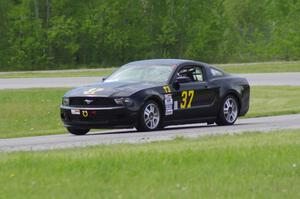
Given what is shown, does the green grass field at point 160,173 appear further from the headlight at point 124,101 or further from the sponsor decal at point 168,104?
the sponsor decal at point 168,104

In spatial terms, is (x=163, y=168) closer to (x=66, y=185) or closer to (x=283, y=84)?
(x=66, y=185)

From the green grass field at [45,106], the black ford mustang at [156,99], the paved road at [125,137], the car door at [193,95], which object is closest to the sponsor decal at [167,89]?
the black ford mustang at [156,99]

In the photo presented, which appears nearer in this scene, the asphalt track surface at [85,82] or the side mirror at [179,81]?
the side mirror at [179,81]

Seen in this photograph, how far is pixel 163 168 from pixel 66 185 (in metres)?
1.35

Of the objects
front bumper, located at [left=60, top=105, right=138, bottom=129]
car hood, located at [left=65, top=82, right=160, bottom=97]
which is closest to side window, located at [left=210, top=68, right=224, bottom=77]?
car hood, located at [left=65, top=82, right=160, bottom=97]

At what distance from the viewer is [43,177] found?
8727 millimetres

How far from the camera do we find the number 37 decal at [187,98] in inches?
685

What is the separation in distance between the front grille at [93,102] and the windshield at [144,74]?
3.59ft

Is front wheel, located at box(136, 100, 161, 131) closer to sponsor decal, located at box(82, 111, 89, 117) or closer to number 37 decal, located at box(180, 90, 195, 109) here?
number 37 decal, located at box(180, 90, 195, 109)

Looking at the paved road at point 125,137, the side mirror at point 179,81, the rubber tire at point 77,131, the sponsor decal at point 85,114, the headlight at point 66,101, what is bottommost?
the rubber tire at point 77,131

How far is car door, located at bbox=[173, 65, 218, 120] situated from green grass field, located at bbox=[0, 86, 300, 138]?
119 inches

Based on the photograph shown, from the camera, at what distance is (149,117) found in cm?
1661

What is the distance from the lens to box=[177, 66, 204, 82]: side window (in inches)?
706

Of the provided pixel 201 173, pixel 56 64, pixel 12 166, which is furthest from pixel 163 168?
pixel 56 64
